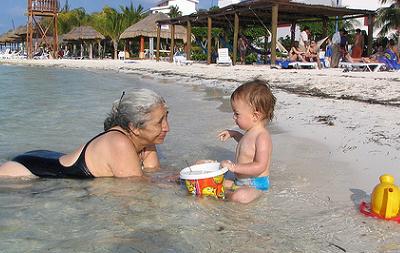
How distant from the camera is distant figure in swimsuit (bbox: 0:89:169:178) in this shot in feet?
9.61

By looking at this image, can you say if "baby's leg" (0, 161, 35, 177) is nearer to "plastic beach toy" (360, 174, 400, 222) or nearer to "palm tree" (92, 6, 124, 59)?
"plastic beach toy" (360, 174, 400, 222)

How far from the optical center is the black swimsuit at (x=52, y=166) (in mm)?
3117

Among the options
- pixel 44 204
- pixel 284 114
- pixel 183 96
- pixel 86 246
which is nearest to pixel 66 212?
pixel 44 204

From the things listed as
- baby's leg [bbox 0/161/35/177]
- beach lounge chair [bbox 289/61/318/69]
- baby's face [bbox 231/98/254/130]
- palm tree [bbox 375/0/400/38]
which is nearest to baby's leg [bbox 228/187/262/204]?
baby's face [bbox 231/98/254/130]

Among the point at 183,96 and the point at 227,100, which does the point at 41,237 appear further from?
the point at 183,96

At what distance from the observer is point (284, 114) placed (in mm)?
6285

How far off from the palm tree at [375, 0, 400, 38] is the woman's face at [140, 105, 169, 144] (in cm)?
3758

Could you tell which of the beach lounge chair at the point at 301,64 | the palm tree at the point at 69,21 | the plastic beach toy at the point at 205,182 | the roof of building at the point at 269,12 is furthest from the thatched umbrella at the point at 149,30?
the plastic beach toy at the point at 205,182

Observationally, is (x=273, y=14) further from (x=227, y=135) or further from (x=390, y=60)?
(x=227, y=135)

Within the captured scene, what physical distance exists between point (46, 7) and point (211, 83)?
3449cm

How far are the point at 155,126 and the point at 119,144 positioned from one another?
270 mm

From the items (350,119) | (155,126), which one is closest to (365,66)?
(350,119)

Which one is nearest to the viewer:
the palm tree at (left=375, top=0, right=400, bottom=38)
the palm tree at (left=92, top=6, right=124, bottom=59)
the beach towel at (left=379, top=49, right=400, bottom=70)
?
the beach towel at (left=379, top=49, right=400, bottom=70)

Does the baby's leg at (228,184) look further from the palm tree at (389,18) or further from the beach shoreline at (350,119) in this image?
the palm tree at (389,18)
